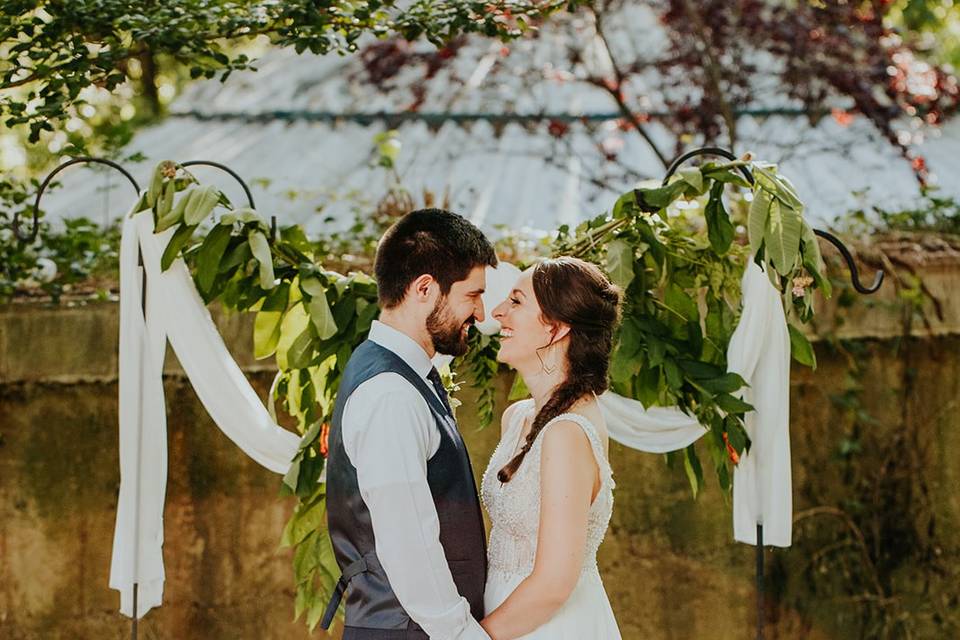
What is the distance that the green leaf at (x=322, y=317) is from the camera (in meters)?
2.74

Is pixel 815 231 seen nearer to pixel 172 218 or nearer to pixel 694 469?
pixel 694 469

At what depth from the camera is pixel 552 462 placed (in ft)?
7.15

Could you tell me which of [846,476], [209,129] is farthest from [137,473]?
[209,129]

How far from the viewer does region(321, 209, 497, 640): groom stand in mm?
2029

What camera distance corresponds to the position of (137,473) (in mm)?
2809

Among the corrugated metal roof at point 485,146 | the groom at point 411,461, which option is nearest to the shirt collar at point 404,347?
the groom at point 411,461

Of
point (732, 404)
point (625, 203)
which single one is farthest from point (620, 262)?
point (732, 404)

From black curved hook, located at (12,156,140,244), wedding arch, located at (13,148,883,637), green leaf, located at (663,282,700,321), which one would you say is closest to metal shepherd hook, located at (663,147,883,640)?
wedding arch, located at (13,148,883,637)

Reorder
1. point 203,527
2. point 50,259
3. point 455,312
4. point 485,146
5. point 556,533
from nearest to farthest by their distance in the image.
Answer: point 556,533
point 455,312
point 203,527
point 50,259
point 485,146

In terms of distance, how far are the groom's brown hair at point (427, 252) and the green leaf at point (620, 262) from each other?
57 centimetres

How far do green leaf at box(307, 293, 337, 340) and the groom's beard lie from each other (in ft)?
1.79

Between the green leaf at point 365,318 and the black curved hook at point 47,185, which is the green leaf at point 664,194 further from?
the black curved hook at point 47,185

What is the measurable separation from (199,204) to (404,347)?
83cm

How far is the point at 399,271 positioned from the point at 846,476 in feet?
7.87
